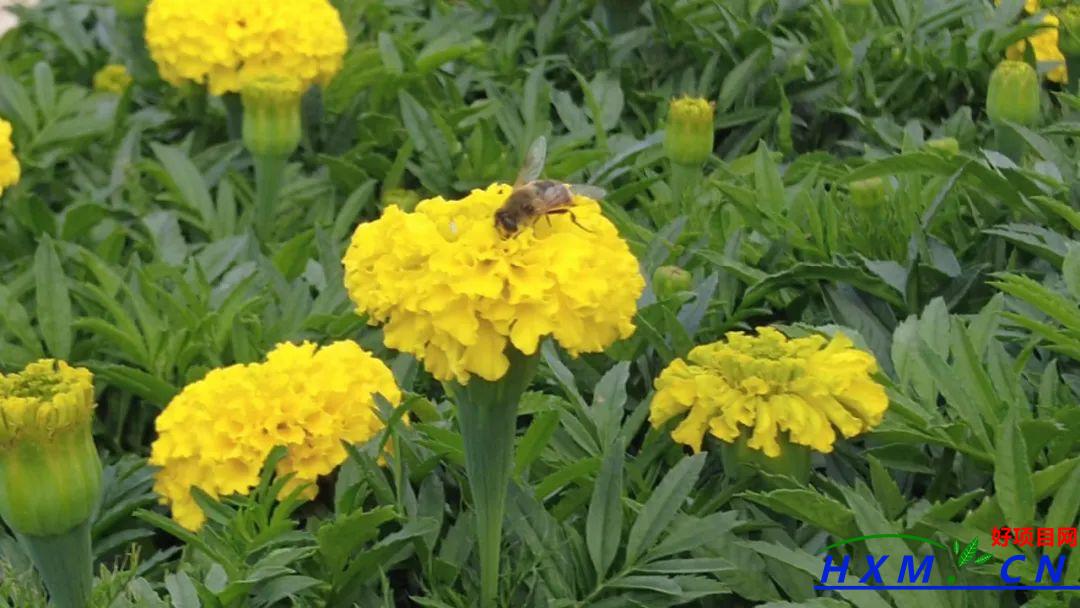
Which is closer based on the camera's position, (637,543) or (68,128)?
(637,543)

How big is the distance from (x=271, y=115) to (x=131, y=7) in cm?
59

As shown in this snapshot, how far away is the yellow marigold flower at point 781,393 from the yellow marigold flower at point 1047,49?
93 cm

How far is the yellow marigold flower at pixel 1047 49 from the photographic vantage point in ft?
6.22

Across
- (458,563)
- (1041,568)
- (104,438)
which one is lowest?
(104,438)

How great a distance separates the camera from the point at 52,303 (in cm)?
155

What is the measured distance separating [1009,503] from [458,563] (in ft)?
1.53

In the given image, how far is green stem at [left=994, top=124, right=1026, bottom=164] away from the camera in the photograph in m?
1.61

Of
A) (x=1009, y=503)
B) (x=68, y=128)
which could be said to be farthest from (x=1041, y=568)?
(x=68, y=128)

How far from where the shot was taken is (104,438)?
154cm

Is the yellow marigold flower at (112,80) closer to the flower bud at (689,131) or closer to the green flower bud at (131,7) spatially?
the green flower bud at (131,7)

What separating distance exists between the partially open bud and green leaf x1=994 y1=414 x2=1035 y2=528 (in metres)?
1.08

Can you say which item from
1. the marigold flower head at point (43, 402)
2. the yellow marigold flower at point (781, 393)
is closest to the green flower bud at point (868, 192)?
the yellow marigold flower at point (781, 393)

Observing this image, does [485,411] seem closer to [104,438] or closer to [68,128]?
[104,438]

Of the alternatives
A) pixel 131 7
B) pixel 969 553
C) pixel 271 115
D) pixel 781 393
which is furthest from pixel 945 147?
pixel 131 7
